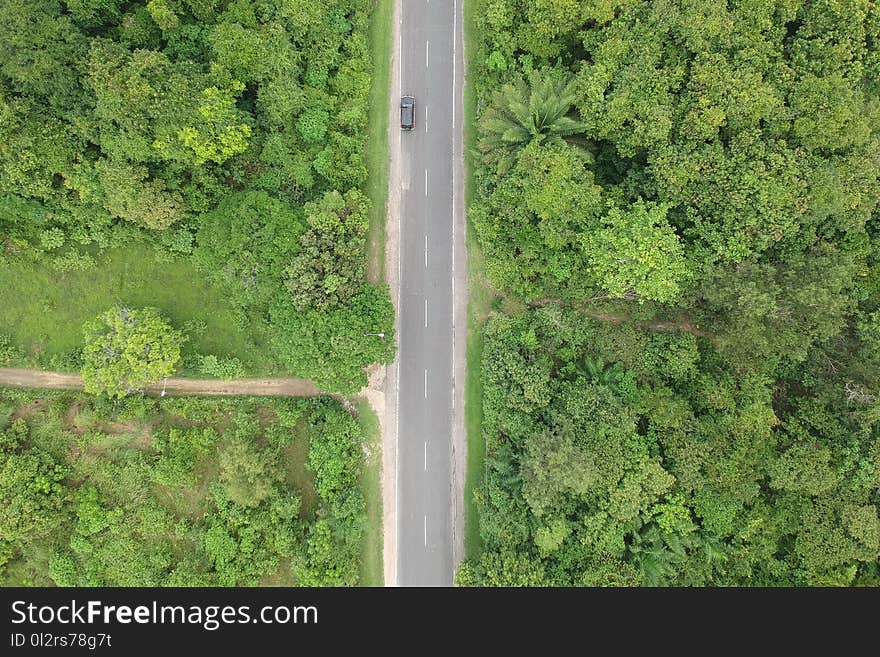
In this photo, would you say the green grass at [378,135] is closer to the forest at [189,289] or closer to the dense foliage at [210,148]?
the forest at [189,289]

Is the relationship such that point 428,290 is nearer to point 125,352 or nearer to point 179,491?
point 125,352

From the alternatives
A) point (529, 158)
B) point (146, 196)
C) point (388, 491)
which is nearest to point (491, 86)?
point (529, 158)

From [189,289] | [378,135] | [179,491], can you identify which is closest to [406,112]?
[378,135]

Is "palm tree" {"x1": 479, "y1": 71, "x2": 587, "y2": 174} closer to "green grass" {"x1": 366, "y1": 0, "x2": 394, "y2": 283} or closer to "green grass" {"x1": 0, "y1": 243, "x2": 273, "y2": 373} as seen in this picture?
"green grass" {"x1": 366, "y1": 0, "x2": 394, "y2": 283}

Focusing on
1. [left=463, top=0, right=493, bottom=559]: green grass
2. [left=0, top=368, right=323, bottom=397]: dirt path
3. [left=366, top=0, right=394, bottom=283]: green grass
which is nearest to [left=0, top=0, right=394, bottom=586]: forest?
[left=366, top=0, right=394, bottom=283]: green grass

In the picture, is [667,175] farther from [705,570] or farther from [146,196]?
[146,196]

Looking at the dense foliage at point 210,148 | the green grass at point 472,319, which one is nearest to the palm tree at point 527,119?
the green grass at point 472,319

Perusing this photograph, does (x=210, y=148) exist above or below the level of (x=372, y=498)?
above
